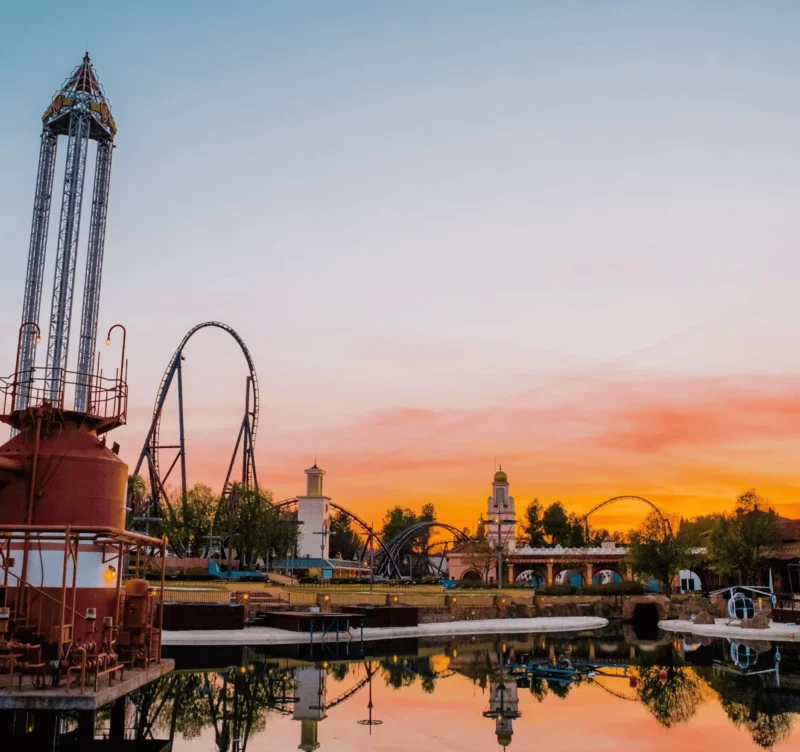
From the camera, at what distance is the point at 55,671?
15914 millimetres

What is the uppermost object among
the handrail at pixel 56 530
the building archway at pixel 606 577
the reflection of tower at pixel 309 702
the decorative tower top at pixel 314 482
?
the decorative tower top at pixel 314 482

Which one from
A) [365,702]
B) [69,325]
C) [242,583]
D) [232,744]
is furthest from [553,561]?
[232,744]

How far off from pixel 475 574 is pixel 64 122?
78.5 metres

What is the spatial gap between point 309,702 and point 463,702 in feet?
15.5

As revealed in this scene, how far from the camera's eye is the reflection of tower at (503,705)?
803 inches

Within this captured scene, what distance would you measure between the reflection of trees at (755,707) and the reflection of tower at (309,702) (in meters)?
10.8

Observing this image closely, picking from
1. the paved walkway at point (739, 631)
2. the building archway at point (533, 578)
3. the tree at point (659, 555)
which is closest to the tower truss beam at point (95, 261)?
the paved walkway at point (739, 631)

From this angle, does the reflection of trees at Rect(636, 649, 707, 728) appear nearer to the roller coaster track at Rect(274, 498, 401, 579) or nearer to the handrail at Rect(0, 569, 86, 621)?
the handrail at Rect(0, 569, 86, 621)

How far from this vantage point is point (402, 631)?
47719mm

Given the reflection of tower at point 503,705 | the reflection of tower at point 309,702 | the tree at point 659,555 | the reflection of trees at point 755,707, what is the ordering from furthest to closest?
the tree at point 659,555 < the reflection of trees at point 755,707 < the reflection of tower at point 503,705 < the reflection of tower at point 309,702

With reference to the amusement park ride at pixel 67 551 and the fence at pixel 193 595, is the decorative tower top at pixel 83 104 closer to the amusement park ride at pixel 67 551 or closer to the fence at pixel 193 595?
the fence at pixel 193 595

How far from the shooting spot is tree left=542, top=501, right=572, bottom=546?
14012 cm

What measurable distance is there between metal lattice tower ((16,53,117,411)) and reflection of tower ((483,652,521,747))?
159 ft

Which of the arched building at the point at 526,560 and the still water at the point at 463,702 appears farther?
the arched building at the point at 526,560
